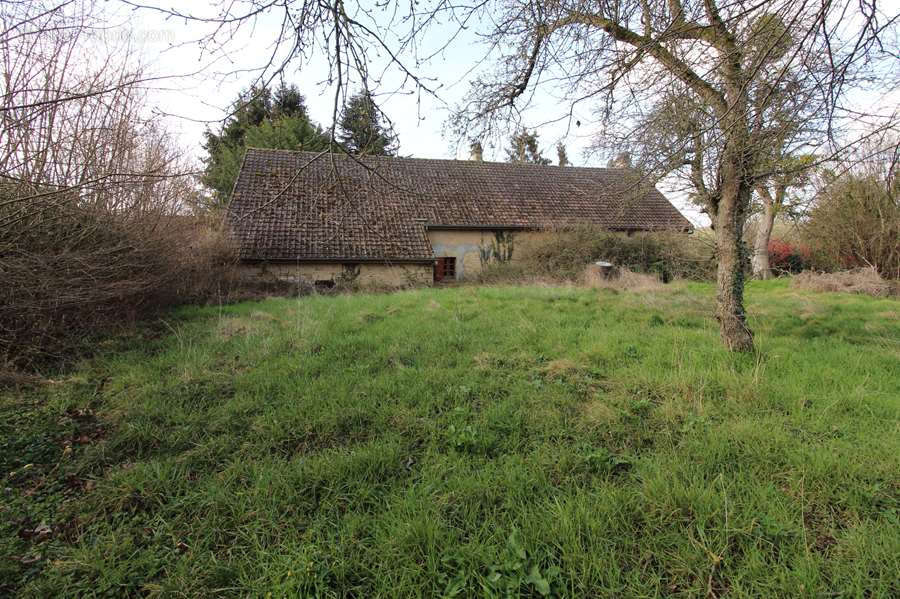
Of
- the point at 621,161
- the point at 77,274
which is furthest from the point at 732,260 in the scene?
the point at 77,274

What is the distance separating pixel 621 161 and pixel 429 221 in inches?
456

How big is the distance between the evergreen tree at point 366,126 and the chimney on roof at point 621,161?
3530 millimetres

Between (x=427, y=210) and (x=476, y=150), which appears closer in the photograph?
(x=476, y=150)

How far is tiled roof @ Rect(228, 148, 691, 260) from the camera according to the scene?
1348 centimetres

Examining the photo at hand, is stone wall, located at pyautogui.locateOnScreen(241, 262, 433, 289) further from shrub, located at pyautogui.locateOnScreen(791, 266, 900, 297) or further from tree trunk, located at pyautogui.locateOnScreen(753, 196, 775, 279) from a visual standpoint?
tree trunk, located at pyautogui.locateOnScreen(753, 196, 775, 279)

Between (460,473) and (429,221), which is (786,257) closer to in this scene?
(429,221)

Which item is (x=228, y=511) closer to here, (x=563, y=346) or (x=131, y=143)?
(x=563, y=346)

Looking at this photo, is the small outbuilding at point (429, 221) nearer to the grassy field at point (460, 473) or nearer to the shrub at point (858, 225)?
the shrub at point (858, 225)

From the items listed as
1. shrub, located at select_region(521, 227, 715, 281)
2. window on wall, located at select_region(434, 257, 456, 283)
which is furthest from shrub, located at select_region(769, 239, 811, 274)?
window on wall, located at select_region(434, 257, 456, 283)

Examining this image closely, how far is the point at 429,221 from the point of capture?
16.2 metres

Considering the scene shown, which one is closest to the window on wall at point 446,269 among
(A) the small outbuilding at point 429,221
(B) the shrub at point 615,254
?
(A) the small outbuilding at point 429,221

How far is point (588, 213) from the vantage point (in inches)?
706

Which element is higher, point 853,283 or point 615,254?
point 615,254

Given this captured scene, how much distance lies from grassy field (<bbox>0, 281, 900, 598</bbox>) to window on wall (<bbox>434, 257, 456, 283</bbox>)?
11.7 metres
